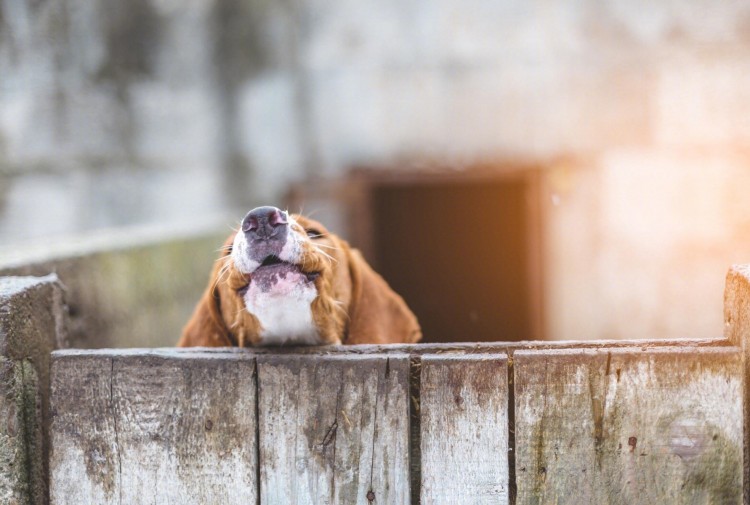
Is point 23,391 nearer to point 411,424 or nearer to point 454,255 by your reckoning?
point 411,424

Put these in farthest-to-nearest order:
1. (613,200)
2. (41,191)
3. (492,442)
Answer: (613,200)
(41,191)
(492,442)

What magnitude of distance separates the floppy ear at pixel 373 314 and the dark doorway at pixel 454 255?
12.9 feet

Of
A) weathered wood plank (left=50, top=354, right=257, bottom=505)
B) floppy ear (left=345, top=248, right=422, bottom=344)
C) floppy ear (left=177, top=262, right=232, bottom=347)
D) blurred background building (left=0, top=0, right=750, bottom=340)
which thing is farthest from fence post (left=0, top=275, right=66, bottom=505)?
blurred background building (left=0, top=0, right=750, bottom=340)

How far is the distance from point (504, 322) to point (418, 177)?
175 cm

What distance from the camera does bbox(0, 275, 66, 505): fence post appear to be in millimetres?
1664

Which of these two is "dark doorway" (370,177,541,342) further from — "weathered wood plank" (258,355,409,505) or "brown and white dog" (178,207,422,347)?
"weathered wood plank" (258,355,409,505)

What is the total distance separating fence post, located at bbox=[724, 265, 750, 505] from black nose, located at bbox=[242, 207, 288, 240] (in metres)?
1.09

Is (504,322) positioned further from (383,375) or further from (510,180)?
(383,375)

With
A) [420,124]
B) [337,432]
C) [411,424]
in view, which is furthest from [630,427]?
[420,124]

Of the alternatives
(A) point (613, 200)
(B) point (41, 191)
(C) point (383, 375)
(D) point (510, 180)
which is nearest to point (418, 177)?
(D) point (510, 180)

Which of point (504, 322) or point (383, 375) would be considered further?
point (504, 322)

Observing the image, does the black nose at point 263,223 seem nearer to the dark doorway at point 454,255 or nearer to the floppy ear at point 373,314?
the floppy ear at point 373,314

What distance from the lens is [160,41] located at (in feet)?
19.5

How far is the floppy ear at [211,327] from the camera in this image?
258 centimetres
